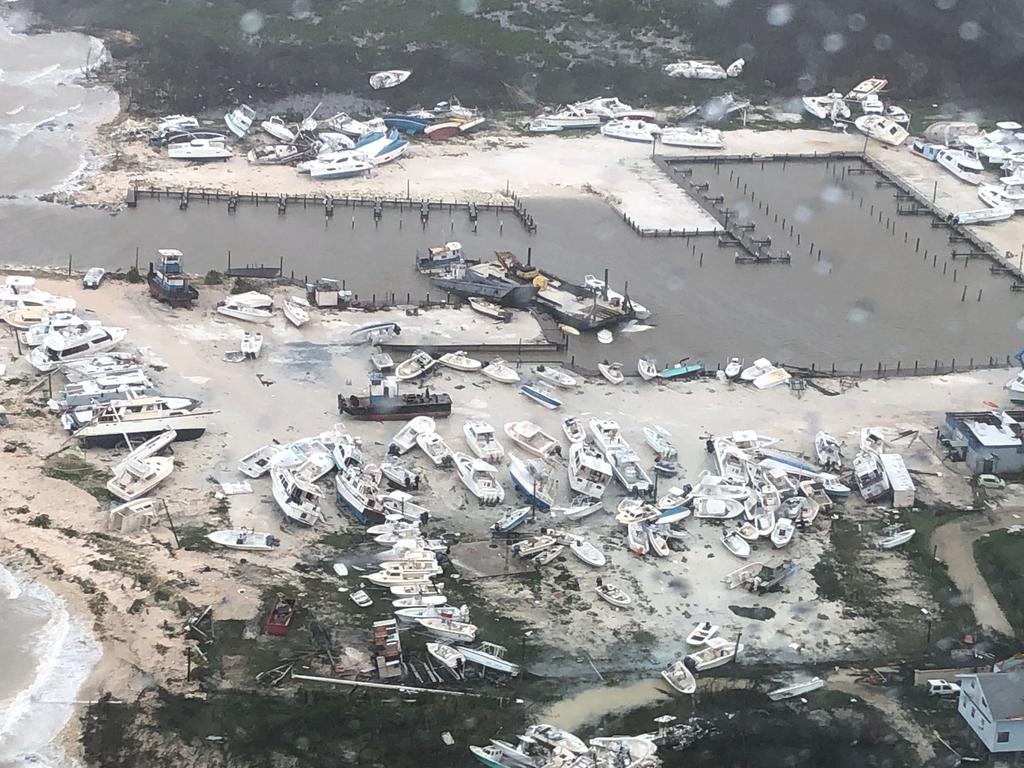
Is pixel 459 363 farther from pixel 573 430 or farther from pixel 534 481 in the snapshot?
pixel 534 481

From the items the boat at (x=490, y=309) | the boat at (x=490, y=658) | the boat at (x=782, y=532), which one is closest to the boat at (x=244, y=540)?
the boat at (x=490, y=658)

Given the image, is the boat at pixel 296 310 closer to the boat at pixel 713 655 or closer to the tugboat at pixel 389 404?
the tugboat at pixel 389 404

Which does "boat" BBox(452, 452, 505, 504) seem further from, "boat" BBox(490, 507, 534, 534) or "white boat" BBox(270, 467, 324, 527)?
"white boat" BBox(270, 467, 324, 527)

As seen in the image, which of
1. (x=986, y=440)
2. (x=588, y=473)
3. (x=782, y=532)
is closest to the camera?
(x=782, y=532)

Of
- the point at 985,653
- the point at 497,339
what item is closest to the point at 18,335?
the point at 497,339

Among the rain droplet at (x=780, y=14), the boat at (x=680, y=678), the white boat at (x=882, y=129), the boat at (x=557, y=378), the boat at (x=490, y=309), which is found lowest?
the boat at (x=490, y=309)

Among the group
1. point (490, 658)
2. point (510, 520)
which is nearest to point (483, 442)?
point (510, 520)

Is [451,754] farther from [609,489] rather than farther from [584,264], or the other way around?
[584,264]
